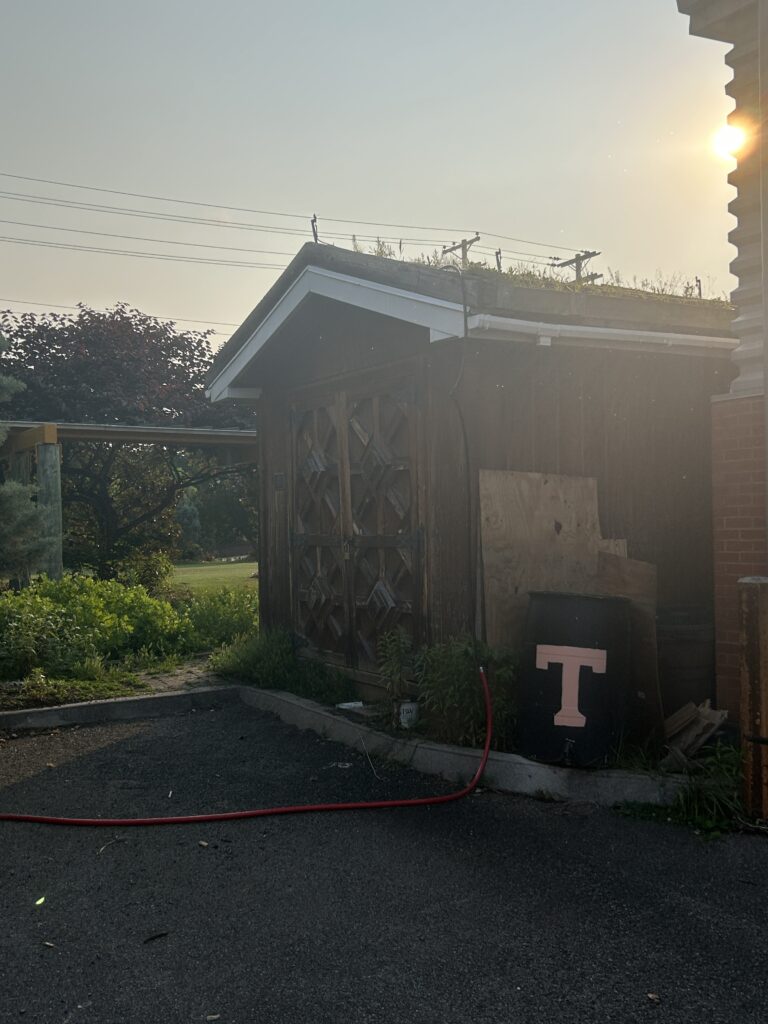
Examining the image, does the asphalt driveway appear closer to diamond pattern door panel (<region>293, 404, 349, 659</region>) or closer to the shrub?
diamond pattern door panel (<region>293, 404, 349, 659</region>)

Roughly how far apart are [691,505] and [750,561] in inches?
58.4

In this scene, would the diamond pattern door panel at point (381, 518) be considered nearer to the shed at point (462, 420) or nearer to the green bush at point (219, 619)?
the shed at point (462, 420)

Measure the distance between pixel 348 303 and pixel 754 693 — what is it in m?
4.41

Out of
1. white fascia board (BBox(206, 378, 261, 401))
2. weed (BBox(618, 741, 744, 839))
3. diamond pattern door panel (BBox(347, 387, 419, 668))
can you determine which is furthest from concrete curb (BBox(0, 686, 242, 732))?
weed (BBox(618, 741, 744, 839))

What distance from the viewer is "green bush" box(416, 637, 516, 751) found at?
5742mm

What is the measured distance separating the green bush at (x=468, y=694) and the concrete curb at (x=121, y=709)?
285 centimetres

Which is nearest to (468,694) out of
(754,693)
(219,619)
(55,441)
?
(754,693)

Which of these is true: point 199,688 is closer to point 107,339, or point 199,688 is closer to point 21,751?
point 21,751

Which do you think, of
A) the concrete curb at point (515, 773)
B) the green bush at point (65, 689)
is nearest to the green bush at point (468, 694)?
the concrete curb at point (515, 773)

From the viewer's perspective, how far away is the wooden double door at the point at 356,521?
722cm

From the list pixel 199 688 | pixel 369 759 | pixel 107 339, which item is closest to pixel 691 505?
pixel 369 759

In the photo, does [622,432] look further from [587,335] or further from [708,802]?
[708,802]

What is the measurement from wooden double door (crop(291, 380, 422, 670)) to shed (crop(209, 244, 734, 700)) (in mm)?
19

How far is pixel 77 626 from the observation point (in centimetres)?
945
